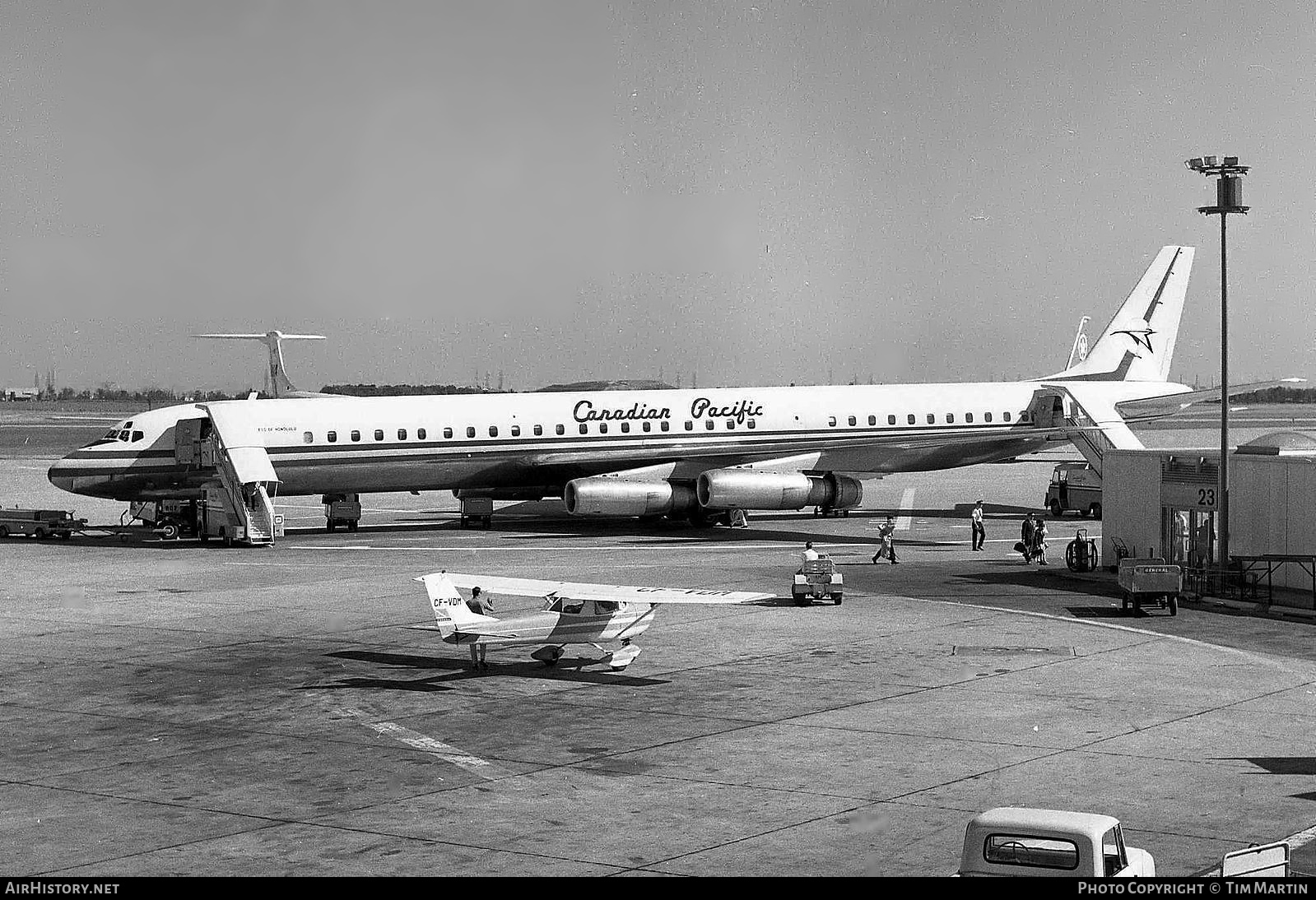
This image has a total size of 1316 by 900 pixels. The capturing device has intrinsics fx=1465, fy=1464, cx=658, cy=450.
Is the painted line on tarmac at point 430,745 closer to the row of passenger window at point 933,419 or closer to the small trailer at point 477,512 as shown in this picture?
the small trailer at point 477,512

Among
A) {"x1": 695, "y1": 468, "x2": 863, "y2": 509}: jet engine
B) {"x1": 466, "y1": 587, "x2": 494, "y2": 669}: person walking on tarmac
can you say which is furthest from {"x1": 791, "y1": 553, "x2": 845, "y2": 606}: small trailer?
{"x1": 695, "y1": 468, "x2": 863, "y2": 509}: jet engine

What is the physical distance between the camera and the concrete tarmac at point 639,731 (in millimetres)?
17344

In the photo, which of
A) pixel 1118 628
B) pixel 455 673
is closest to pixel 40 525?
pixel 455 673

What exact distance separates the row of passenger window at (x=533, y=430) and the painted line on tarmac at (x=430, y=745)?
101ft

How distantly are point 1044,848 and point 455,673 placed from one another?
1663cm

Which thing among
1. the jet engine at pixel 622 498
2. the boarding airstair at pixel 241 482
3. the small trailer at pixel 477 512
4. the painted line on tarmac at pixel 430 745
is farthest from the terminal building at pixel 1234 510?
the boarding airstair at pixel 241 482

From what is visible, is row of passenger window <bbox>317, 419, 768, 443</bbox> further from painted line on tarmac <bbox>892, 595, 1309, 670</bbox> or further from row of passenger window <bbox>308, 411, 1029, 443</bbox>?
painted line on tarmac <bbox>892, 595, 1309, 670</bbox>

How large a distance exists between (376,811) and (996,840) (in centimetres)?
832

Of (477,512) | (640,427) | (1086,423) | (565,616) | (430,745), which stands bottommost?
(430,745)

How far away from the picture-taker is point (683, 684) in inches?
1082

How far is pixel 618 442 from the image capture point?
58875mm

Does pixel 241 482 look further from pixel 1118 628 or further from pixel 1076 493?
pixel 1076 493

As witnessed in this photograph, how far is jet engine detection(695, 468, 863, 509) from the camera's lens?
2203 inches
